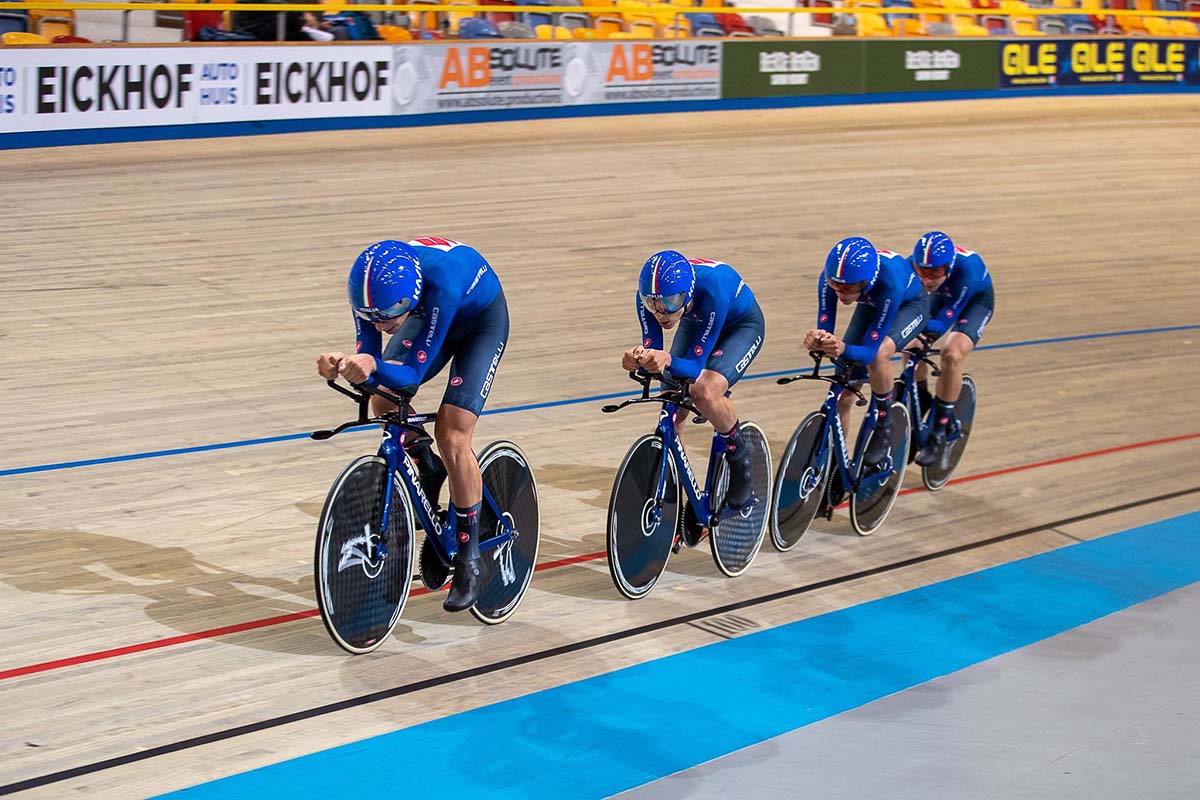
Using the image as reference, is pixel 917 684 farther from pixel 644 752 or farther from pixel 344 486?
pixel 344 486

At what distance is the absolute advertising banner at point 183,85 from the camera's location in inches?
403

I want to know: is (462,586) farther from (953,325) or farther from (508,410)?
(953,325)

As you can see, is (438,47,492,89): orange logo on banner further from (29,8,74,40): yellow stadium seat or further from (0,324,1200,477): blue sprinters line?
(0,324,1200,477): blue sprinters line

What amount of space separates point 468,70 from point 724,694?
9.96 m

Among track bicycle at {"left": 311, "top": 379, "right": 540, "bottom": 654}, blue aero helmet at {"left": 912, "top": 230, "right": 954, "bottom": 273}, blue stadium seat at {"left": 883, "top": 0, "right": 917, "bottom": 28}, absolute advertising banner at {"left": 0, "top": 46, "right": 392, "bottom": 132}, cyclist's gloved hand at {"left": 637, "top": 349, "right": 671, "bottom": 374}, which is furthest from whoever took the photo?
blue stadium seat at {"left": 883, "top": 0, "right": 917, "bottom": 28}

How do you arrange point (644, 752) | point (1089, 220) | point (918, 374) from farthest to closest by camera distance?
point (1089, 220), point (918, 374), point (644, 752)

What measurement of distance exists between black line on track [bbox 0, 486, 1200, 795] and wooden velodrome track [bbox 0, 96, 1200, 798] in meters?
0.01

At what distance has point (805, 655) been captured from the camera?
4434 millimetres

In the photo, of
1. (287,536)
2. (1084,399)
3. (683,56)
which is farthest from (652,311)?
(683,56)

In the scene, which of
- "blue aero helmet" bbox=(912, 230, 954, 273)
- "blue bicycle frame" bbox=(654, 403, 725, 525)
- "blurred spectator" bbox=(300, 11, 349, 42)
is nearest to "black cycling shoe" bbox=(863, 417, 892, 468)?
"blue aero helmet" bbox=(912, 230, 954, 273)

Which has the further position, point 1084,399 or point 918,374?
point 1084,399

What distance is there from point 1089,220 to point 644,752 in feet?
32.6

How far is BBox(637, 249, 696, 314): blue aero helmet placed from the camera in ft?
14.2

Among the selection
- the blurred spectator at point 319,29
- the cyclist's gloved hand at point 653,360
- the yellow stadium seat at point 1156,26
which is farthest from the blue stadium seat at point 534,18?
the yellow stadium seat at point 1156,26
